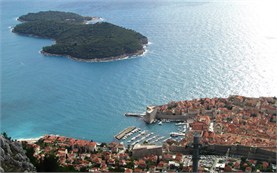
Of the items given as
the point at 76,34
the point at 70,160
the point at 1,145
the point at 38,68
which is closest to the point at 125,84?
the point at 38,68

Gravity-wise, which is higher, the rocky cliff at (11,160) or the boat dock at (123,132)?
the rocky cliff at (11,160)

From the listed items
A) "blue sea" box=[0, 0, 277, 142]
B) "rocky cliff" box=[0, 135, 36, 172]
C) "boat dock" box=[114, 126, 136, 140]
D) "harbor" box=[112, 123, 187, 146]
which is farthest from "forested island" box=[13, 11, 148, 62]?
"rocky cliff" box=[0, 135, 36, 172]

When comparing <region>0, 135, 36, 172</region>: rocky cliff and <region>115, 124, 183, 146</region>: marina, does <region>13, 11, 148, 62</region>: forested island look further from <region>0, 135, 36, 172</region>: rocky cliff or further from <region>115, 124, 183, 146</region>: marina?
<region>0, 135, 36, 172</region>: rocky cliff

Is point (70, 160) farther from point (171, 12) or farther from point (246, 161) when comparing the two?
point (171, 12)

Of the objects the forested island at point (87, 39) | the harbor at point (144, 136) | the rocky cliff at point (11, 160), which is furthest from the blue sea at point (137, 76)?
the rocky cliff at point (11, 160)

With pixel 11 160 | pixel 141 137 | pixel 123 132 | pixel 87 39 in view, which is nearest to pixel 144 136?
pixel 141 137

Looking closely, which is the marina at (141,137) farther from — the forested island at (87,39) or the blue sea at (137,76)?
the forested island at (87,39)

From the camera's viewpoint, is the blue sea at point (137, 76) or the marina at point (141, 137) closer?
the marina at point (141, 137)
